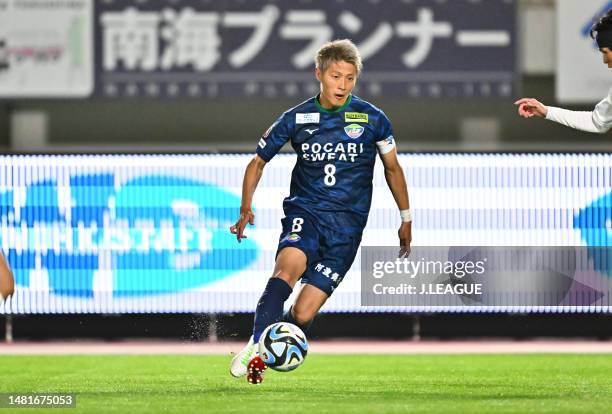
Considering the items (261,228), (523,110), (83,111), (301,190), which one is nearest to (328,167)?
(301,190)

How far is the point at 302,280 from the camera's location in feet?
27.0

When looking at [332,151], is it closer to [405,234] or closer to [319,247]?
[319,247]

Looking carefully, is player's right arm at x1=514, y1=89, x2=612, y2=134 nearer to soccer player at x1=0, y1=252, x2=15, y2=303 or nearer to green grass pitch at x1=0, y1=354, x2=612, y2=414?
green grass pitch at x1=0, y1=354, x2=612, y2=414

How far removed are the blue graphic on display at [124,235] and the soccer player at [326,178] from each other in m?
6.39

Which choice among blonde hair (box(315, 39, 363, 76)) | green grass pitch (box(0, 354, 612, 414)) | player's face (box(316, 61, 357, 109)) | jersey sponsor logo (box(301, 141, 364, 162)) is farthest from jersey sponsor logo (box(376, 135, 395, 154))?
green grass pitch (box(0, 354, 612, 414))

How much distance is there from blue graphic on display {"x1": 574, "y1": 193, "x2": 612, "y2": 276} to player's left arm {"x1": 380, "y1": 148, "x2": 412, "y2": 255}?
21.2 feet

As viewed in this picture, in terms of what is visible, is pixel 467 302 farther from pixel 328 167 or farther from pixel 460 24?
pixel 328 167

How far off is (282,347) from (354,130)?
1.38m

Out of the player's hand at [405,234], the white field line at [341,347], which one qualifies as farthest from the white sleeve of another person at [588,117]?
the white field line at [341,347]

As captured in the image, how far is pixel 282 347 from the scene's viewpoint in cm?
755

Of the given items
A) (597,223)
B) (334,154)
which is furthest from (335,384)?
(597,223)

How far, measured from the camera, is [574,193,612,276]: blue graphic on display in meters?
14.5

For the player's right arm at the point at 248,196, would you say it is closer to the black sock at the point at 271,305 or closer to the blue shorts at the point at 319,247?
the blue shorts at the point at 319,247
